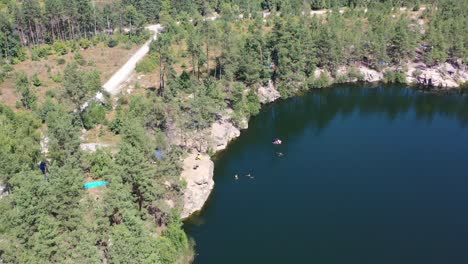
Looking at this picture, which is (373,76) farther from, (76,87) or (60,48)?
(60,48)

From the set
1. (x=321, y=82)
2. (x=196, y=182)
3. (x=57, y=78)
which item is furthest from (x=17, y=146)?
(x=321, y=82)

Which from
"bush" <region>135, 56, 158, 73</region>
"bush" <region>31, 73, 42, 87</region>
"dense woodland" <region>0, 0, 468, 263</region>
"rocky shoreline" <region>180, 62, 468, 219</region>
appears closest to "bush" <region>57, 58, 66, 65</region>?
"dense woodland" <region>0, 0, 468, 263</region>

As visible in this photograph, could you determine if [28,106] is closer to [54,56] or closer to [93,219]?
[54,56]

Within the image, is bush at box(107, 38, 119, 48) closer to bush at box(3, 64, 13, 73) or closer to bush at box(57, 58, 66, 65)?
bush at box(57, 58, 66, 65)

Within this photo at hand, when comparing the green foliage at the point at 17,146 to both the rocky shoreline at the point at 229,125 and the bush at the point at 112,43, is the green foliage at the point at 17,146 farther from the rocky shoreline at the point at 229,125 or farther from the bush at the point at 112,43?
the bush at the point at 112,43

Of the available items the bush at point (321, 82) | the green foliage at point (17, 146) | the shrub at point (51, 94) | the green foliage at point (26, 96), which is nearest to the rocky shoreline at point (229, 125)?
the bush at point (321, 82)
